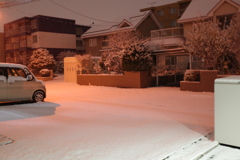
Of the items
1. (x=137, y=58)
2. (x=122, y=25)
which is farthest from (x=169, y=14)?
(x=137, y=58)

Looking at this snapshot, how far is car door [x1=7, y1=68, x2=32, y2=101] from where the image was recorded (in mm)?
Answer: 10547

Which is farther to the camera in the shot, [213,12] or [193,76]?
[213,12]

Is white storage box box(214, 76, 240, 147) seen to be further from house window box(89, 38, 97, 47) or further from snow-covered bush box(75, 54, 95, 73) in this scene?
house window box(89, 38, 97, 47)

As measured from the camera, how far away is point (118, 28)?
3166 centimetres

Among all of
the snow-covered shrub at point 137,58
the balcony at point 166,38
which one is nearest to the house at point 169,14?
the balcony at point 166,38

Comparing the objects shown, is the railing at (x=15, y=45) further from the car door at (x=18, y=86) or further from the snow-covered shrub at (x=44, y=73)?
the car door at (x=18, y=86)

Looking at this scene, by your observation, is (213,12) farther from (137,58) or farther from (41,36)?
(41,36)

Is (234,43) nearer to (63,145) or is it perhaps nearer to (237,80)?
(237,80)

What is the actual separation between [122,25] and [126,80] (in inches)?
587

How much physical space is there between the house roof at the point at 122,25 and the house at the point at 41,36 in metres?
7.78

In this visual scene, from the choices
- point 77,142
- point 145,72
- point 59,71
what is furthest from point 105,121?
point 59,71

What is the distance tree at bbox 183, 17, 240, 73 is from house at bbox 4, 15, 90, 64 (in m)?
29.9

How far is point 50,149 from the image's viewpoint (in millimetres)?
4723

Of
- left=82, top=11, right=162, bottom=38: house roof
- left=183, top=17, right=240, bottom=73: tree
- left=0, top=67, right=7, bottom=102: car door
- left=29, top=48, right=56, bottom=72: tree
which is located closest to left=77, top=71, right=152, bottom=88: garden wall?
left=183, top=17, right=240, bottom=73: tree
